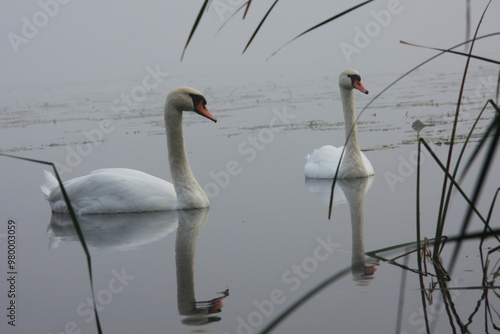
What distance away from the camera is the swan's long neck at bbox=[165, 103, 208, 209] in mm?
7684

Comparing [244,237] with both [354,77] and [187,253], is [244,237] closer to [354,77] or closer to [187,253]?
[187,253]

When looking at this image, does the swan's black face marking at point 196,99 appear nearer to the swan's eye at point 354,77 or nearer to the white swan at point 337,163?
the white swan at point 337,163

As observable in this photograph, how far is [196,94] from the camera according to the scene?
7902 millimetres

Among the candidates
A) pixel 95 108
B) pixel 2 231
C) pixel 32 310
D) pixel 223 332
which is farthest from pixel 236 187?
pixel 95 108

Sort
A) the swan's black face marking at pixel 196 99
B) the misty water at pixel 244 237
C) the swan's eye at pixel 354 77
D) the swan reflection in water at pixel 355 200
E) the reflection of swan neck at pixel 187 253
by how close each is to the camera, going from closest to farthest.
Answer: the misty water at pixel 244 237, the reflection of swan neck at pixel 187 253, the swan reflection in water at pixel 355 200, the swan's black face marking at pixel 196 99, the swan's eye at pixel 354 77

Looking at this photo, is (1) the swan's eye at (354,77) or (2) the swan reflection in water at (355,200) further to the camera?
(1) the swan's eye at (354,77)

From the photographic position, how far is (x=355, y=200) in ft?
25.0

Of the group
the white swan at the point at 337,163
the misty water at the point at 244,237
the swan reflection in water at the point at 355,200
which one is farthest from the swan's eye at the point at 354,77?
the swan reflection in water at the point at 355,200

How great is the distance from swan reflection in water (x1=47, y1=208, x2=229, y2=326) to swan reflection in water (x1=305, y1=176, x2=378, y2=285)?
2.44 feet

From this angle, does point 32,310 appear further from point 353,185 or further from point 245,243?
point 353,185

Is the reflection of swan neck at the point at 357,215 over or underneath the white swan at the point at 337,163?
underneath

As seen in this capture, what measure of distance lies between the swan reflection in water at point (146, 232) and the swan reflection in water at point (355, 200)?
2.44 ft

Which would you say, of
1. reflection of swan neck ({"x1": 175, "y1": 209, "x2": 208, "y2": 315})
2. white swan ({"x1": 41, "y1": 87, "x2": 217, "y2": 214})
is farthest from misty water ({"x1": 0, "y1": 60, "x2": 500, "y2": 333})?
white swan ({"x1": 41, "y1": 87, "x2": 217, "y2": 214})

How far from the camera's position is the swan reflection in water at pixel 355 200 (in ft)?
16.0
